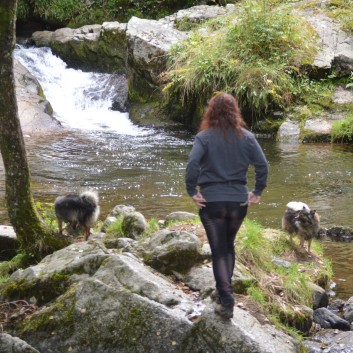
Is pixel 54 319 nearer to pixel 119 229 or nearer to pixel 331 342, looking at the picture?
pixel 119 229

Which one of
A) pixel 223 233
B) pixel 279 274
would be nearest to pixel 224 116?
pixel 223 233

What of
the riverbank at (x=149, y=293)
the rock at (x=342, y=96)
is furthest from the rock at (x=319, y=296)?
the rock at (x=342, y=96)

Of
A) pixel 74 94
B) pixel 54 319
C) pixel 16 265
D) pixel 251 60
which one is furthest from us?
pixel 74 94

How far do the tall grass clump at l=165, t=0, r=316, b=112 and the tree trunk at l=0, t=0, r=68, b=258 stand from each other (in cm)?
1061

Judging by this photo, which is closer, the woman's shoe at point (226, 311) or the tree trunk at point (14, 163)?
the woman's shoe at point (226, 311)

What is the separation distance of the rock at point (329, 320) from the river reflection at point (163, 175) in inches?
36.7

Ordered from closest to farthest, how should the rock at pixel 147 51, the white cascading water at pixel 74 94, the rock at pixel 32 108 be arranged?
the rock at pixel 32 108 → the rock at pixel 147 51 → the white cascading water at pixel 74 94

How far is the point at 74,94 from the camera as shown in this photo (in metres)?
20.5

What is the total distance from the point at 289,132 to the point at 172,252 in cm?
1093

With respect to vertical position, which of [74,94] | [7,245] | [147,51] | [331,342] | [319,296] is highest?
[147,51]

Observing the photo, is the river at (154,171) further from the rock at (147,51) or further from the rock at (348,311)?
A: the rock at (147,51)

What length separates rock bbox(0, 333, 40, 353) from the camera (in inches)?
172

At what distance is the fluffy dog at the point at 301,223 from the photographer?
760 centimetres

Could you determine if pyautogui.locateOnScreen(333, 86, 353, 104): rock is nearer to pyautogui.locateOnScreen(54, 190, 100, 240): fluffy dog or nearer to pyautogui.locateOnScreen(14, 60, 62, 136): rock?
pyautogui.locateOnScreen(14, 60, 62, 136): rock
